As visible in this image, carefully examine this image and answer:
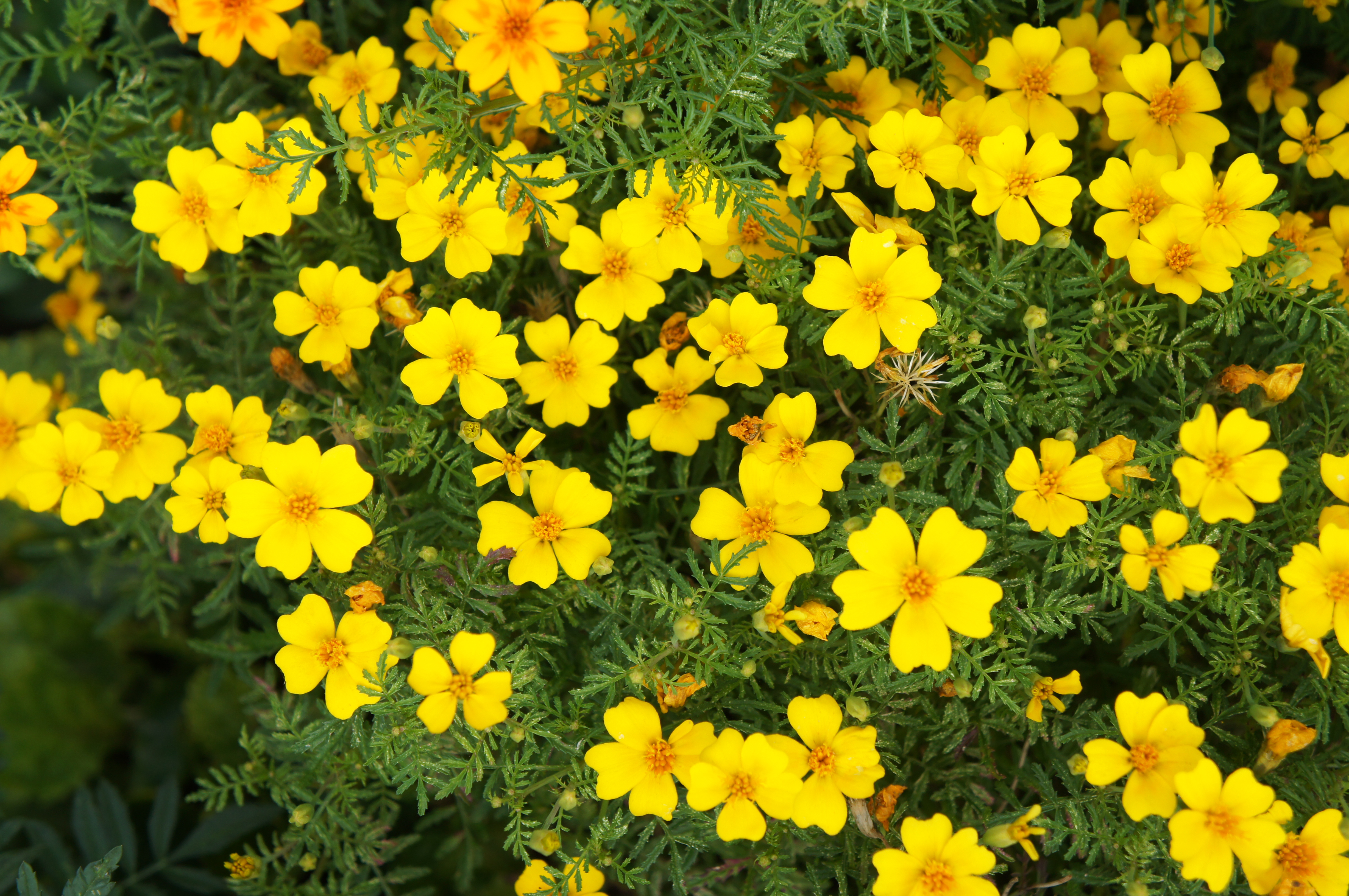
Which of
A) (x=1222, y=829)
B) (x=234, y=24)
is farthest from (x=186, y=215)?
(x=1222, y=829)

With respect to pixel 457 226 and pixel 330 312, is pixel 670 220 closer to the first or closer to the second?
pixel 457 226

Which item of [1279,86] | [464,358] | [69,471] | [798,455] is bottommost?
[69,471]

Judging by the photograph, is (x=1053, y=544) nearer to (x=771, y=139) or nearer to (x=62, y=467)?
(x=771, y=139)

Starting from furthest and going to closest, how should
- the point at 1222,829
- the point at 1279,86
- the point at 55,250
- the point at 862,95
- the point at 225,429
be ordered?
1. the point at 55,250
2. the point at 1279,86
3. the point at 862,95
4. the point at 225,429
5. the point at 1222,829

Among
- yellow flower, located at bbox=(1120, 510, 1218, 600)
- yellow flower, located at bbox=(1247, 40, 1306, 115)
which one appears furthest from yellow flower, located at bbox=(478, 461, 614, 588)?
yellow flower, located at bbox=(1247, 40, 1306, 115)

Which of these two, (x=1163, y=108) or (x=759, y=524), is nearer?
(x=759, y=524)

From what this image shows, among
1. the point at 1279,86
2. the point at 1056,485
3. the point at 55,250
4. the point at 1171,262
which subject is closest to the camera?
the point at 1056,485

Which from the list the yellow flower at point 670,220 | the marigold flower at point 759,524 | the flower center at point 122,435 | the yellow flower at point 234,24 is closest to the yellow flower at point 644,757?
the marigold flower at point 759,524
